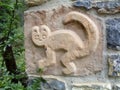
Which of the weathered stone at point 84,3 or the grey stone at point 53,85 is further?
the grey stone at point 53,85

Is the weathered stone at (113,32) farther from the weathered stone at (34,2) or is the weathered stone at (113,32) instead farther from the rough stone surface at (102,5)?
the weathered stone at (34,2)

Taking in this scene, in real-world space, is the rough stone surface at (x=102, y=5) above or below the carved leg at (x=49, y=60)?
above

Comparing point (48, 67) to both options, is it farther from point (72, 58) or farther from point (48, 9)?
point (48, 9)

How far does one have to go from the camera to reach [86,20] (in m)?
1.89

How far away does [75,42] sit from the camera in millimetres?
1909

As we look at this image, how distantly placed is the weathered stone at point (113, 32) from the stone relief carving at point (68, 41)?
0.06 m

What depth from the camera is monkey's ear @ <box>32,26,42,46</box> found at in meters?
1.99

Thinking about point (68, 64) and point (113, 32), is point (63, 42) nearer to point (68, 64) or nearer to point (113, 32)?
point (68, 64)

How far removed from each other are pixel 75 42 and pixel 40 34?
0.65ft

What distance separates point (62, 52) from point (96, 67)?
191 mm

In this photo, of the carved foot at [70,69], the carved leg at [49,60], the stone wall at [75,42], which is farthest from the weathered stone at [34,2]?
the carved foot at [70,69]

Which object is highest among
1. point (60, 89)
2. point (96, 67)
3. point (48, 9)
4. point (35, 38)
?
point (48, 9)

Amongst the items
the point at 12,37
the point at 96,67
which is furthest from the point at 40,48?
the point at 12,37

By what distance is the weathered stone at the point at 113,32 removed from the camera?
73.8 inches
